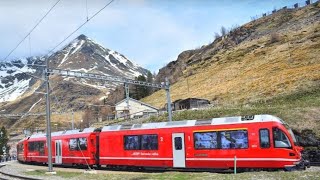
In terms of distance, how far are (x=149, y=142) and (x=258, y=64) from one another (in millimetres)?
106500

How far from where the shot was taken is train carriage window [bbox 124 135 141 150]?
3359cm

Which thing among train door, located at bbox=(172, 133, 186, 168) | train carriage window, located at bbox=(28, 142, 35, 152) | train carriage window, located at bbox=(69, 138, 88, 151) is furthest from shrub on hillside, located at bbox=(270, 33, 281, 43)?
train door, located at bbox=(172, 133, 186, 168)

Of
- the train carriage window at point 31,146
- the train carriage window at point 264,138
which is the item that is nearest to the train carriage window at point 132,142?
the train carriage window at point 264,138

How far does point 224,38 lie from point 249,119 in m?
176

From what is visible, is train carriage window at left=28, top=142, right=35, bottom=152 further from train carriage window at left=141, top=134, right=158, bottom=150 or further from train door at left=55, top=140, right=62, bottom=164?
train carriage window at left=141, top=134, right=158, bottom=150

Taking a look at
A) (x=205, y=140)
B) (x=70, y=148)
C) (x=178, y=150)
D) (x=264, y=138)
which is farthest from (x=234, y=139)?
(x=70, y=148)

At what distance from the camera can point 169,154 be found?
31141 millimetres

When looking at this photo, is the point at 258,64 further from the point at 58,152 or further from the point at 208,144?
the point at 208,144

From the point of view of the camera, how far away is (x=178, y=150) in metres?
30.6

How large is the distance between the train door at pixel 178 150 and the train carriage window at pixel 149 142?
1775 millimetres

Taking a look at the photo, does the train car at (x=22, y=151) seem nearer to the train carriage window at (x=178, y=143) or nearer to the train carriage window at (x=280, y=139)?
the train carriage window at (x=178, y=143)

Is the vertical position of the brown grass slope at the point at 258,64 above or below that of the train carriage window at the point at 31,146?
above

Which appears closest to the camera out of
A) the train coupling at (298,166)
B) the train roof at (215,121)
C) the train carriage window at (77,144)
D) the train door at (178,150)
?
the train coupling at (298,166)

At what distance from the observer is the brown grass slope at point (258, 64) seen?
94.6 m
